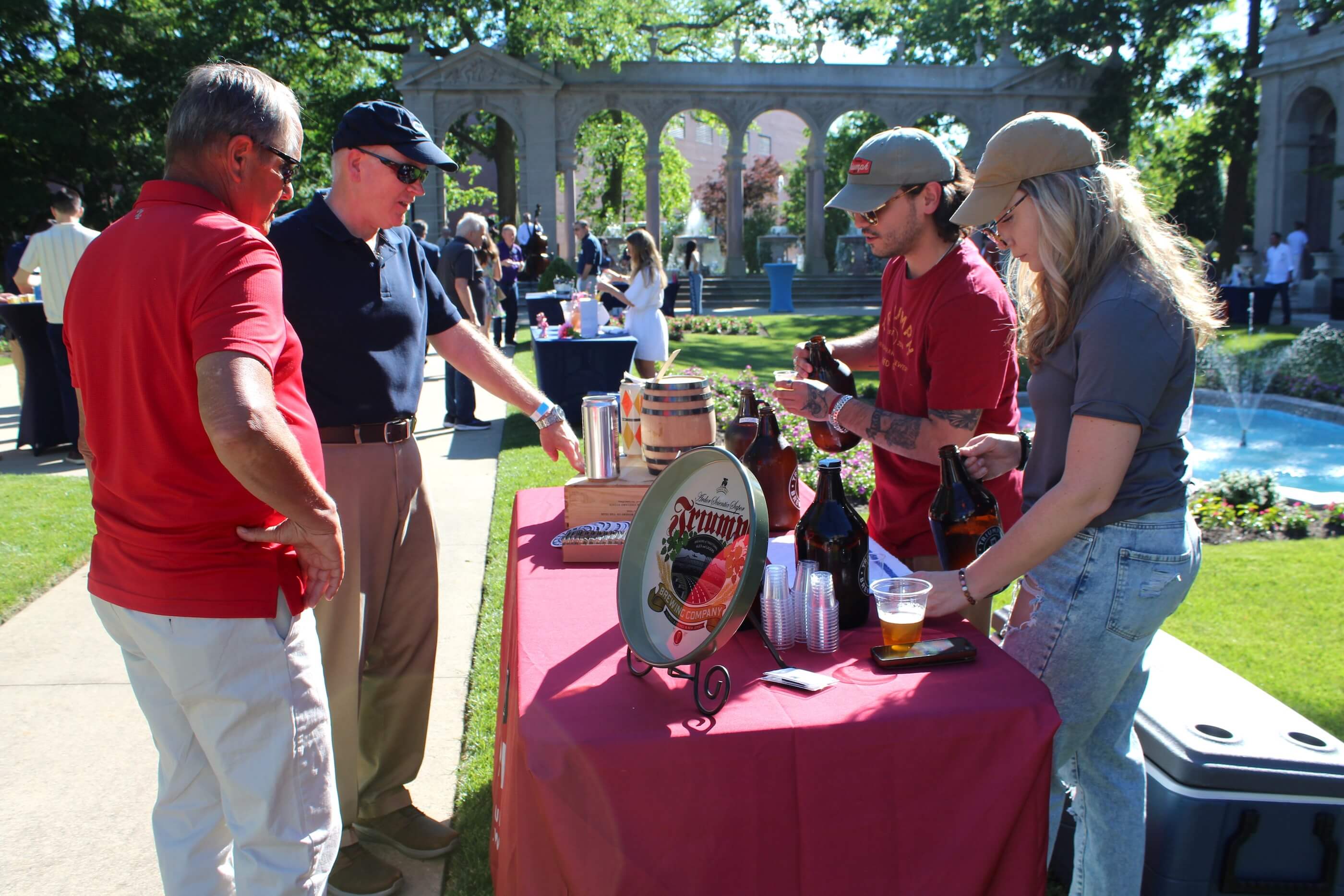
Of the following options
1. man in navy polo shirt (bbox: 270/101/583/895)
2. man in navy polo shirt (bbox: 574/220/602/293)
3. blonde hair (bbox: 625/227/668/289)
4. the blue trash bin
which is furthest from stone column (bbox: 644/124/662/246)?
man in navy polo shirt (bbox: 270/101/583/895)

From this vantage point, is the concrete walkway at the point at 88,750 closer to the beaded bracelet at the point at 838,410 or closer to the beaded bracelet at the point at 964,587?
the beaded bracelet at the point at 838,410

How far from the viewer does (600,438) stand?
3.09 metres

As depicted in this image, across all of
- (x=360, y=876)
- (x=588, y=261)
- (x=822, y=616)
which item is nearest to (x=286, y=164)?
(x=822, y=616)

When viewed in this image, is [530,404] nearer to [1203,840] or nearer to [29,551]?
[1203,840]

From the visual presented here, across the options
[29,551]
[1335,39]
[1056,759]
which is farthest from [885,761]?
[1335,39]

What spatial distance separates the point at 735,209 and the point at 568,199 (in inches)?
206

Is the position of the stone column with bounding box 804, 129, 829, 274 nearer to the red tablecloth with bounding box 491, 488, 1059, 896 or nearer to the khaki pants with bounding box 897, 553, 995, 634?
the khaki pants with bounding box 897, 553, 995, 634

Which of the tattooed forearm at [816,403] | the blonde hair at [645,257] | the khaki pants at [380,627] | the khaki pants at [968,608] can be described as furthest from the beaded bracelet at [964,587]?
the blonde hair at [645,257]

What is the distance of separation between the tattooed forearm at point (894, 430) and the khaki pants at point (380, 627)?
144 centimetres

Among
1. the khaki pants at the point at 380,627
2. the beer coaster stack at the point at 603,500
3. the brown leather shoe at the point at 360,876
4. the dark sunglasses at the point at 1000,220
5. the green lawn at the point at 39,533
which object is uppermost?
the dark sunglasses at the point at 1000,220

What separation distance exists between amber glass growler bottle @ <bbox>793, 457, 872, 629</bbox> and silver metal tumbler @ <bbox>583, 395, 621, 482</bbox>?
0.85 m

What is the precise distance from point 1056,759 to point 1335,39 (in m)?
30.0

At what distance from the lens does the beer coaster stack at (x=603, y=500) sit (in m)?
3.08

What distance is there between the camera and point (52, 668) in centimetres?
479
